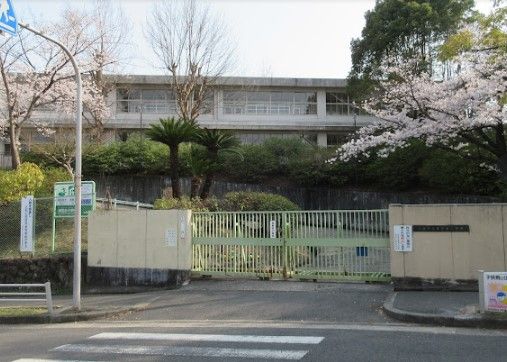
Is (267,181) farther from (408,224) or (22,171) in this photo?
(408,224)

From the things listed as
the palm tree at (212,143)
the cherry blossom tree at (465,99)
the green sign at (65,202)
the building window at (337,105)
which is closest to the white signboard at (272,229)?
the green sign at (65,202)

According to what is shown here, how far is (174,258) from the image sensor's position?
14477 mm

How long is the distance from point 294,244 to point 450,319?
16.8 ft

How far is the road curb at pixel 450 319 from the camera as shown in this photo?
8.86 m

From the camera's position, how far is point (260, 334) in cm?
888

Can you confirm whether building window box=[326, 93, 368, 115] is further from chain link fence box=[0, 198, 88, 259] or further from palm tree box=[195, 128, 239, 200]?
Result: chain link fence box=[0, 198, 88, 259]

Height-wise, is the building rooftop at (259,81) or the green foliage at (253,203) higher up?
the building rooftop at (259,81)

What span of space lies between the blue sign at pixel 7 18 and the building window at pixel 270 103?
27287 mm

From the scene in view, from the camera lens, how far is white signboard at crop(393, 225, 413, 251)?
484 inches

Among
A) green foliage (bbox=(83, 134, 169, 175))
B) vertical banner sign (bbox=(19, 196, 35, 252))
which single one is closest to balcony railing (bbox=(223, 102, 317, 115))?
green foliage (bbox=(83, 134, 169, 175))

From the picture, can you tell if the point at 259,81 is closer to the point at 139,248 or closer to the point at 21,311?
the point at 139,248

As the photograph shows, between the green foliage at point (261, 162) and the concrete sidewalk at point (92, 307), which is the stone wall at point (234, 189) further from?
the concrete sidewalk at point (92, 307)

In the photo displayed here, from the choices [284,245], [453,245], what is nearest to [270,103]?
[284,245]

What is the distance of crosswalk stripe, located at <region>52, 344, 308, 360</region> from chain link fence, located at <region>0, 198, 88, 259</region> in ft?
28.5
